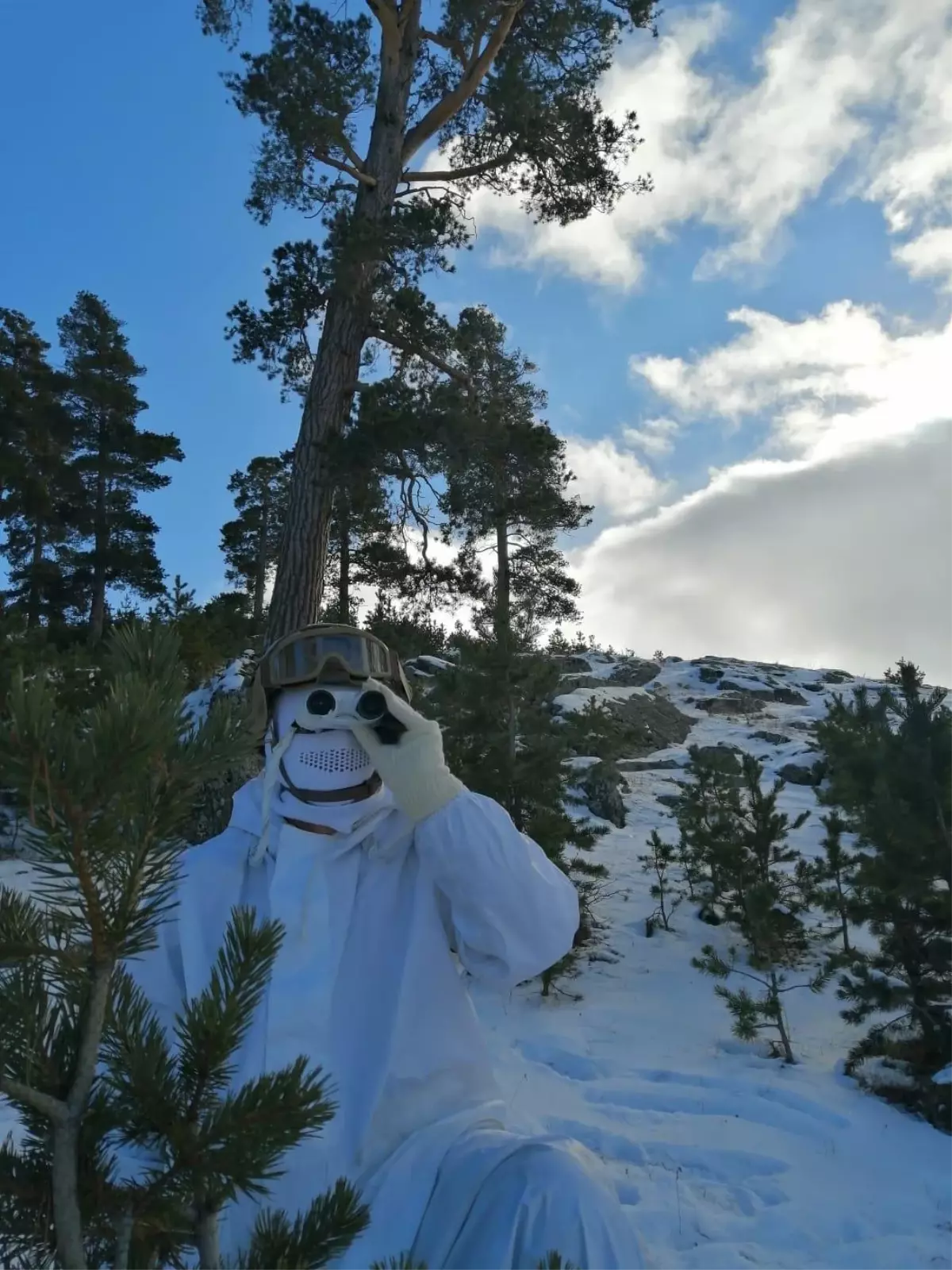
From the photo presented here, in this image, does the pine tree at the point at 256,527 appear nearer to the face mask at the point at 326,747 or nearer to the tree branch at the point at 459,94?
the tree branch at the point at 459,94

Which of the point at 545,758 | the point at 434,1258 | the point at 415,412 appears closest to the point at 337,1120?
the point at 434,1258

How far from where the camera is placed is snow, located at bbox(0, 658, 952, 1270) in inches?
129

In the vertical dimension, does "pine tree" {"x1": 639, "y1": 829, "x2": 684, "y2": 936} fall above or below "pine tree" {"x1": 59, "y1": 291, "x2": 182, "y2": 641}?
below

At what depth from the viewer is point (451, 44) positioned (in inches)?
387

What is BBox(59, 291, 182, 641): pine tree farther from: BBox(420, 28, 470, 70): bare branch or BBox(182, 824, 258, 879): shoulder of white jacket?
BBox(182, 824, 258, 879): shoulder of white jacket

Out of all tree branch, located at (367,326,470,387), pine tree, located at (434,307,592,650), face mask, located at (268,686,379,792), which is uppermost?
tree branch, located at (367,326,470,387)

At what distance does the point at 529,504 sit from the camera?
840 cm

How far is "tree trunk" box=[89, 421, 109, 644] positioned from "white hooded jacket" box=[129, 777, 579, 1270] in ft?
66.0

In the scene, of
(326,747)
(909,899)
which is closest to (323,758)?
(326,747)

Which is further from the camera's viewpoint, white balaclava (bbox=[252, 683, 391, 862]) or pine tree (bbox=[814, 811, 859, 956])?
pine tree (bbox=[814, 811, 859, 956])

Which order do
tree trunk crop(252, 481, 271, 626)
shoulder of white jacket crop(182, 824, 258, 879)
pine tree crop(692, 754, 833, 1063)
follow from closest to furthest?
1. shoulder of white jacket crop(182, 824, 258, 879)
2. pine tree crop(692, 754, 833, 1063)
3. tree trunk crop(252, 481, 271, 626)

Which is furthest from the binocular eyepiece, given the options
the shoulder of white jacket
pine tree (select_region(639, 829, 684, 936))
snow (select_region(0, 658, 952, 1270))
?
pine tree (select_region(639, 829, 684, 936))

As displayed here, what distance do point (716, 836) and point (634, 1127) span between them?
3526 mm

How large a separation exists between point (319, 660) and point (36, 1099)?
1.81 m
